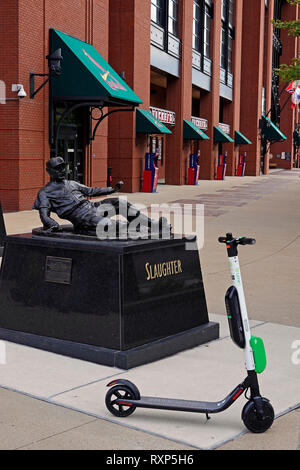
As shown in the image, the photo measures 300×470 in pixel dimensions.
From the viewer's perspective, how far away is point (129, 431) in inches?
161

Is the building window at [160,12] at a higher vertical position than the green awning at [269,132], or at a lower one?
higher

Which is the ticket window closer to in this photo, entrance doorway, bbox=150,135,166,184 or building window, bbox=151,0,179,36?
entrance doorway, bbox=150,135,166,184

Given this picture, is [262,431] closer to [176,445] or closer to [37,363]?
[176,445]

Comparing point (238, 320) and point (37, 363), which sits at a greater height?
point (238, 320)

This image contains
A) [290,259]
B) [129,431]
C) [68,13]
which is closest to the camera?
[129,431]

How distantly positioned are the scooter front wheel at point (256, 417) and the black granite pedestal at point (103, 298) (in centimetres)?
151

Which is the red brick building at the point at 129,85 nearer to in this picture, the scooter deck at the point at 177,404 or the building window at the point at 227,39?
the building window at the point at 227,39

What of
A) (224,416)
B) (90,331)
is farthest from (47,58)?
(224,416)

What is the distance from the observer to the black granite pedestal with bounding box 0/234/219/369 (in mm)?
5473

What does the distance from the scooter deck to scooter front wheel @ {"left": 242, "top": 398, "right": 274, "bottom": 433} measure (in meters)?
0.16

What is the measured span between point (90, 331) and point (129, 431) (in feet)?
5.28

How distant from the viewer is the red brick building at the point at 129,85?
18.6 m

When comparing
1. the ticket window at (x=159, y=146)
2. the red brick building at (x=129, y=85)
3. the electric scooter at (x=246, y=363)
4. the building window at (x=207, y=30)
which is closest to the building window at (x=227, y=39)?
the red brick building at (x=129, y=85)
